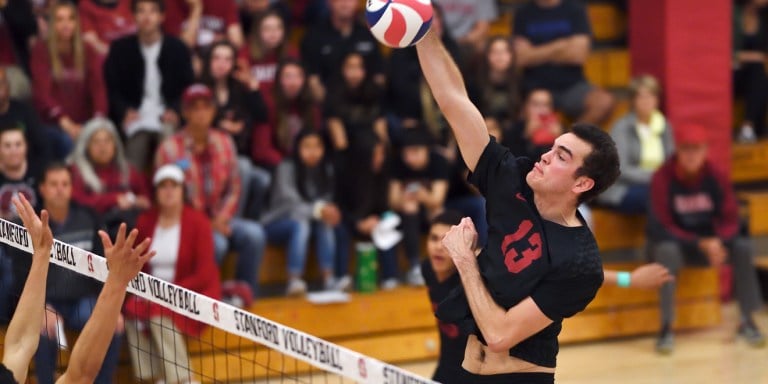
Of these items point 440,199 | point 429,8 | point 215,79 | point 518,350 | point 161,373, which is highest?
point 215,79

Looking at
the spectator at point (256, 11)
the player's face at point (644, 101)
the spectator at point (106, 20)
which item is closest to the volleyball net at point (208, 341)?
the spectator at point (106, 20)

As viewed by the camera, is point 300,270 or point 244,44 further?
point 244,44

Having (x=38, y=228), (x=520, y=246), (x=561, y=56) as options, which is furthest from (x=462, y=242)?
(x=561, y=56)

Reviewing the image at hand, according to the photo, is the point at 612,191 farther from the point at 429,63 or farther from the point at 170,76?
→ the point at 429,63

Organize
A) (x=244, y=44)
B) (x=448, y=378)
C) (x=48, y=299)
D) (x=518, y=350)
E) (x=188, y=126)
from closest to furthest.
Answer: (x=518, y=350)
(x=448, y=378)
(x=48, y=299)
(x=188, y=126)
(x=244, y=44)

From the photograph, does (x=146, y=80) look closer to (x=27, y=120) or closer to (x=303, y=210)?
(x=27, y=120)

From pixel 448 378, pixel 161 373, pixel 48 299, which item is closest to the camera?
pixel 448 378

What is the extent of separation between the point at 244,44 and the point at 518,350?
6420 mm

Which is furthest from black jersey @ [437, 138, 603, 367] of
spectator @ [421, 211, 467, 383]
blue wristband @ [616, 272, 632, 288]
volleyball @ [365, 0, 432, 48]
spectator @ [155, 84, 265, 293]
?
spectator @ [155, 84, 265, 293]

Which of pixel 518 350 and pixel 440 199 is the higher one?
pixel 440 199

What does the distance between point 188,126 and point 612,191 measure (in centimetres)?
403

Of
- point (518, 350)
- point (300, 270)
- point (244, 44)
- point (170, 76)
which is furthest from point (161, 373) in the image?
point (518, 350)

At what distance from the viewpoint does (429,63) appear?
5.05 metres

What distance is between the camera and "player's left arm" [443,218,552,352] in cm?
476
